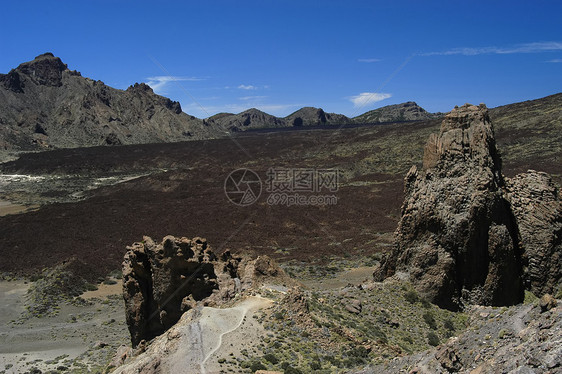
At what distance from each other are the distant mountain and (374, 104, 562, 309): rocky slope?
13706 cm

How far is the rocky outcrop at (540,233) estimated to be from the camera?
16203 millimetres

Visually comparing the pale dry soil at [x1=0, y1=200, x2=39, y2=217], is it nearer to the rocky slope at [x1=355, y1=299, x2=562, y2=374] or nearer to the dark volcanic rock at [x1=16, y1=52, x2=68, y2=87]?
the rocky slope at [x1=355, y1=299, x2=562, y2=374]

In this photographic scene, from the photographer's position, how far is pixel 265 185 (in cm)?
5925

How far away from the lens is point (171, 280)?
52.4 feet

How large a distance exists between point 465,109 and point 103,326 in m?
20.5

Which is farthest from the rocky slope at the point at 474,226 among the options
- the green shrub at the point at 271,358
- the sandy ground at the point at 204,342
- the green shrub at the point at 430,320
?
the green shrub at the point at 271,358

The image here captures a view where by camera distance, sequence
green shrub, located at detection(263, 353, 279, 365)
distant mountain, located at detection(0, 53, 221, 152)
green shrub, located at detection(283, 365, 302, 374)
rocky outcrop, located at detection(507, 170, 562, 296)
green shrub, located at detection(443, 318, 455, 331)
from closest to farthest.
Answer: green shrub, located at detection(283, 365, 302, 374) → green shrub, located at detection(263, 353, 279, 365) → green shrub, located at detection(443, 318, 455, 331) → rocky outcrop, located at detection(507, 170, 562, 296) → distant mountain, located at detection(0, 53, 221, 152)

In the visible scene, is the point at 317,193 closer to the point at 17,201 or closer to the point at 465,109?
the point at 465,109

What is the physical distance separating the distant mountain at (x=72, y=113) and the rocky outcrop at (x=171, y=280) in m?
131

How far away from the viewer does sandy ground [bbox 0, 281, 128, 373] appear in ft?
62.0

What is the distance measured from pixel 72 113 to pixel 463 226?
172 metres

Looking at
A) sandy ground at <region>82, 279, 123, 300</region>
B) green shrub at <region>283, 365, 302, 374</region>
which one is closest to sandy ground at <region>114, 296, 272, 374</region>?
green shrub at <region>283, 365, 302, 374</region>

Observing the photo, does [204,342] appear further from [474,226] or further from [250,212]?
[250,212]

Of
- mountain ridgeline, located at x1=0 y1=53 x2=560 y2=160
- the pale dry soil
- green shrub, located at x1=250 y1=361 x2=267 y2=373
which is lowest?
green shrub, located at x1=250 y1=361 x2=267 y2=373
